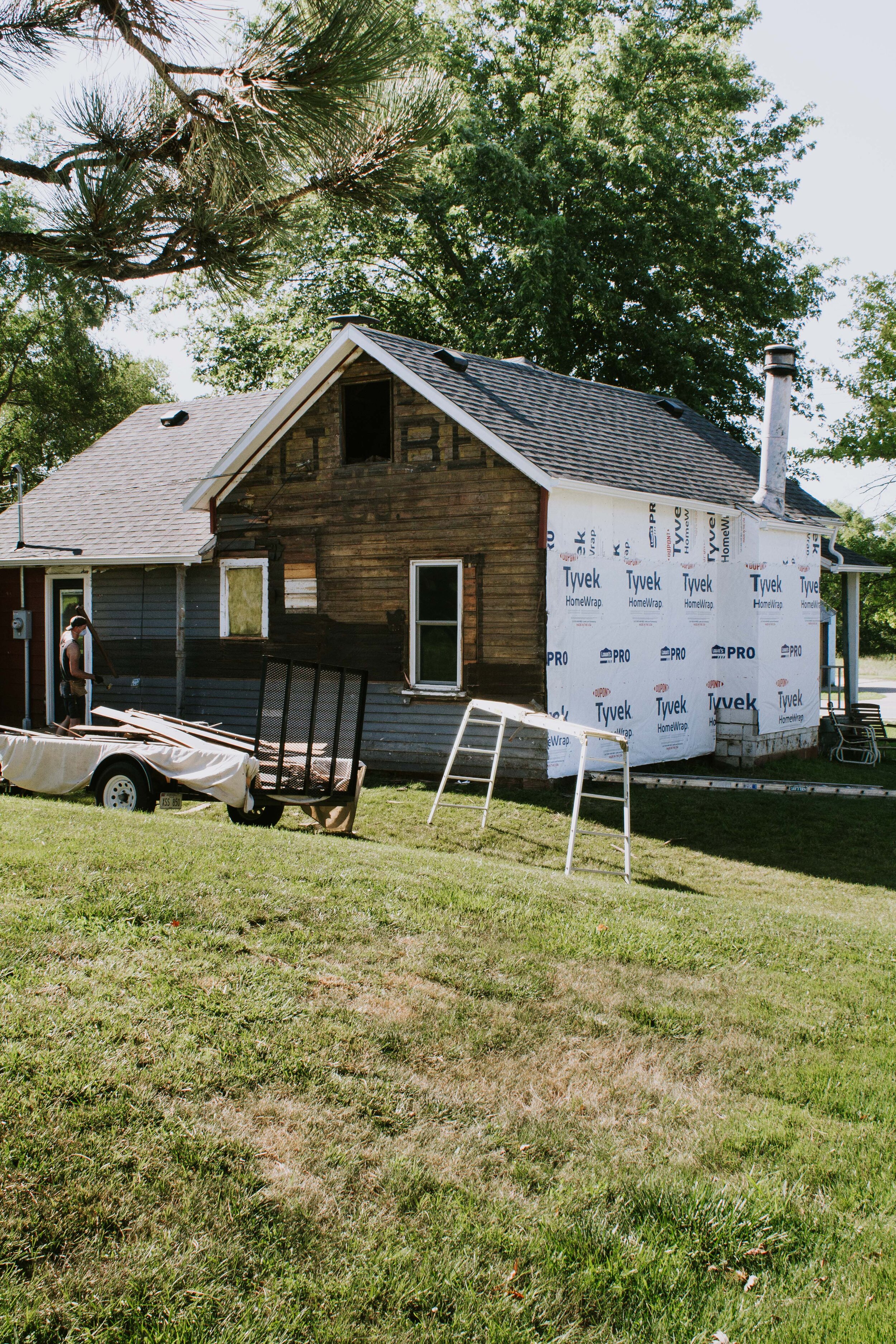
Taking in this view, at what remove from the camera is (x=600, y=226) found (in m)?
29.6

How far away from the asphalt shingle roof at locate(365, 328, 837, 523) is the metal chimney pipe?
1.28ft

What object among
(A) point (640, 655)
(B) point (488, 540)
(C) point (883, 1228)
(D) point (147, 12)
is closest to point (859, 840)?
(A) point (640, 655)

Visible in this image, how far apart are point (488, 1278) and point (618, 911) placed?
13.5 ft

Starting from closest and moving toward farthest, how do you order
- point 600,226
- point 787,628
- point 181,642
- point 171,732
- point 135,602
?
→ point 171,732, point 181,642, point 135,602, point 787,628, point 600,226

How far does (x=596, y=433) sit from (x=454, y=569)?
150 inches

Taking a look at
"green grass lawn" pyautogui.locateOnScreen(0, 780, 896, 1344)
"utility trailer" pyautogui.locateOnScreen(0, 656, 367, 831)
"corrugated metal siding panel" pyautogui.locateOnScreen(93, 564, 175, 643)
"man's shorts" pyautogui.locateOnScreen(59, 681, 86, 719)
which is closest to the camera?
"green grass lawn" pyautogui.locateOnScreen(0, 780, 896, 1344)

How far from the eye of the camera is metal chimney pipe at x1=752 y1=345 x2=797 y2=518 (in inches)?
733

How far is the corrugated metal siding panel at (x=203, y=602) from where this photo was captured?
677 inches

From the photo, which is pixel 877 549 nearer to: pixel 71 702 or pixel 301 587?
pixel 301 587

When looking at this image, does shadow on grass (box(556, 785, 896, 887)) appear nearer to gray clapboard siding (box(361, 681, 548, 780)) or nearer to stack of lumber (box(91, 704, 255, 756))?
gray clapboard siding (box(361, 681, 548, 780))

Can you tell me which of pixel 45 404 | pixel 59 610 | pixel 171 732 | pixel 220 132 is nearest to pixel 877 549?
pixel 59 610

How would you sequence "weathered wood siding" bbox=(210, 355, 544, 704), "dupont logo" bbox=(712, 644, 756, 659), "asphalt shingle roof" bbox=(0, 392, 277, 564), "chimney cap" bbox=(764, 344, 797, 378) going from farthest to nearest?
"chimney cap" bbox=(764, 344, 797, 378), "asphalt shingle roof" bbox=(0, 392, 277, 564), "dupont logo" bbox=(712, 644, 756, 659), "weathered wood siding" bbox=(210, 355, 544, 704)

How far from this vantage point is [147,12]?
15.2ft

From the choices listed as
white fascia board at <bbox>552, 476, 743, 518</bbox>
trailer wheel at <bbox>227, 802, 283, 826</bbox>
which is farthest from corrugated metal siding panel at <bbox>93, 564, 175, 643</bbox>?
trailer wheel at <bbox>227, 802, 283, 826</bbox>
